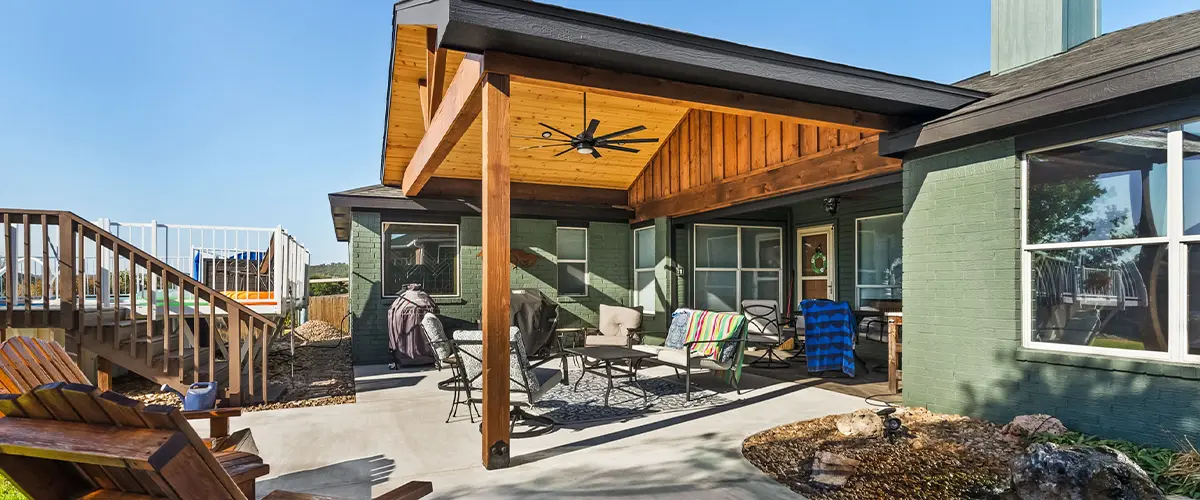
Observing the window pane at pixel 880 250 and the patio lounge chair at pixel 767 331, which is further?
the window pane at pixel 880 250

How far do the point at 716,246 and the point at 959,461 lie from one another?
20.6 feet

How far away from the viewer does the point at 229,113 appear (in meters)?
17.5

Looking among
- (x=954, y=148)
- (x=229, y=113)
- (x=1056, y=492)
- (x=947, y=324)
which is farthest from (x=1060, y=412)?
(x=229, y=113)

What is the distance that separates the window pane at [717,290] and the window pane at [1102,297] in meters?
5.49

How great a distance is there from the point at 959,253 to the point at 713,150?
3738 mm

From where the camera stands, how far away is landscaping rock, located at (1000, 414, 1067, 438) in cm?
370

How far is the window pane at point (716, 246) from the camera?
9.33 metres

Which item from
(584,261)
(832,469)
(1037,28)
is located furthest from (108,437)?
(584,261)

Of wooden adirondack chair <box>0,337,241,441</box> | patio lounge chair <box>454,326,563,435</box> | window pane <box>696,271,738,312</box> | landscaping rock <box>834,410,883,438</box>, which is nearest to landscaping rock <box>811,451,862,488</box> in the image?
landscaping rock <box>834,410,883,438</box>

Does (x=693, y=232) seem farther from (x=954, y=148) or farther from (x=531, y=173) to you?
(x=954, y=148)

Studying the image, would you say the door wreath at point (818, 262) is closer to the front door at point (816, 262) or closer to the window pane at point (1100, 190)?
the front door at point (816, 262)

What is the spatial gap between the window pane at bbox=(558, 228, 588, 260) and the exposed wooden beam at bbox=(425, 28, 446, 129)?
13.3 feet

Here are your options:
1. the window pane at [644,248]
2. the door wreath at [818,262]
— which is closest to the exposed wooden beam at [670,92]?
the door wreath at [818,262]

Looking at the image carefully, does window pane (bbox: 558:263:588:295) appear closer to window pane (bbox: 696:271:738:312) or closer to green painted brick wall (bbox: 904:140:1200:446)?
window pane (bbox: 696:271:738:312)
